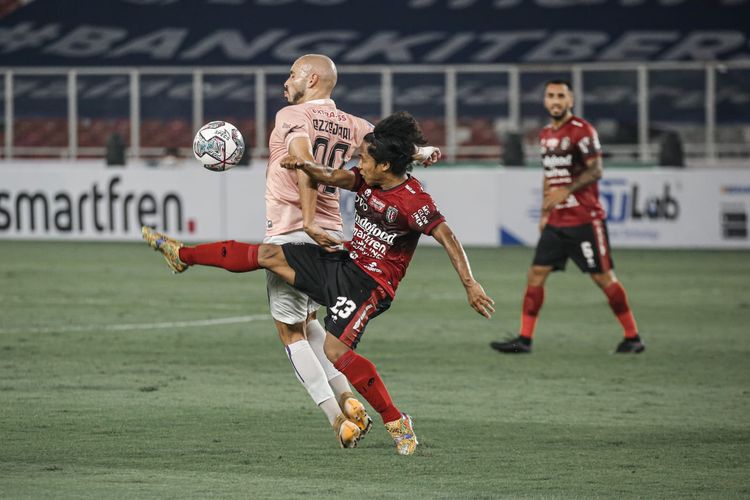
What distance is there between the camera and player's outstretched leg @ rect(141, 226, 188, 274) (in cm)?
773

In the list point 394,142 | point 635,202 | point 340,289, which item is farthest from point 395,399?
point 635,202

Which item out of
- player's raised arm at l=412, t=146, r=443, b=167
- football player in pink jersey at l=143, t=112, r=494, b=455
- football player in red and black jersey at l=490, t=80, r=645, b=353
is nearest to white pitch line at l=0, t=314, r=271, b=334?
football player in red and black jersey at l=490, t=80, r=645, b=353

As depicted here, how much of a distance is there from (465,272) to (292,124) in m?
1.26

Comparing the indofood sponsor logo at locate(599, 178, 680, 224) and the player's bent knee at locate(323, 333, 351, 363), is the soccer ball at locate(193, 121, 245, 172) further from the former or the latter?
the indofood sponsor logo at locate(599, 178, 680, 224)

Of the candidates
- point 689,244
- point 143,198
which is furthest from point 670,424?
point 143,198

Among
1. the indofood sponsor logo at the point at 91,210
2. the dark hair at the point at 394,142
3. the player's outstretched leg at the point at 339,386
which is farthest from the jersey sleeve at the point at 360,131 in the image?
the indofood sponsor logo at the point at 91,210

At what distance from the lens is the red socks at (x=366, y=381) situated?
732 cm

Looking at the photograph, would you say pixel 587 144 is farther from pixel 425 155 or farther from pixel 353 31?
pixel 353 31

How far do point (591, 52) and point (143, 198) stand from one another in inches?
623

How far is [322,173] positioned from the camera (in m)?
7.27

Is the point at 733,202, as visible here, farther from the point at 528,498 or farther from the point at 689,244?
the point at 528,498

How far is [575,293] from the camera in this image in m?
16.2

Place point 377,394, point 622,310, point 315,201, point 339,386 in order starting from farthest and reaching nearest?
point 622,310 → point 339,386 → point 315,201 → point 377,394

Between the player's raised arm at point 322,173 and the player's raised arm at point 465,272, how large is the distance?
0.53 m
